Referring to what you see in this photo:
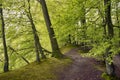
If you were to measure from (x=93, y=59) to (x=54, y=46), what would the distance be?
491cm

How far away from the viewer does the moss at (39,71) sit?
13.0 metres

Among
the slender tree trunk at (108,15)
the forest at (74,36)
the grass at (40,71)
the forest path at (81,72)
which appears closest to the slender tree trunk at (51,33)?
the forest at (74,36)

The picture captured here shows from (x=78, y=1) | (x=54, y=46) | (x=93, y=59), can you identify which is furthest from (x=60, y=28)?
(x=93, y=59)

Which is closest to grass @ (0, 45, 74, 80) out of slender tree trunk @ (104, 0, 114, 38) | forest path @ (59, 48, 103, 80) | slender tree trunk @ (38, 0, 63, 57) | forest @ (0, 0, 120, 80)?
forest @ (0, 0, 120, 80)

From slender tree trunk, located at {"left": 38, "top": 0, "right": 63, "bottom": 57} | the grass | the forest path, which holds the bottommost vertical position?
the forest path

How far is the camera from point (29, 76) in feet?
43.4

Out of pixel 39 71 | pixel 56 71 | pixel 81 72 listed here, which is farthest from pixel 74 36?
pixel 39 71

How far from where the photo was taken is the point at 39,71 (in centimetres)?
1427

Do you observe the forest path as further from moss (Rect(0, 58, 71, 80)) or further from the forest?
moss (Rect(0, 58, 71, 80))

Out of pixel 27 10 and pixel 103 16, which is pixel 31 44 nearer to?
pixel 27 10

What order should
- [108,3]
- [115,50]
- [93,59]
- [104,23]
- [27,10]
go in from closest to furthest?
[115,50]
[108,3]
[104,23]
[27,10]
[93,59]

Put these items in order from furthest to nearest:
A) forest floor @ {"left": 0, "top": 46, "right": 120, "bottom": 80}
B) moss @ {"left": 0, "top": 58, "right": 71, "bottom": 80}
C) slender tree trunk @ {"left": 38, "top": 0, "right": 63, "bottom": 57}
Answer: slender tree trunk @ {"left": 38, "top": 0, "right": 63, "bottom": 57} → forest floor @ {"left": 0, "top": 46, "right": 120, "bottom": 80} → moss @ {"left": 0, "top": 58, "right": 71, "bottom": 80}

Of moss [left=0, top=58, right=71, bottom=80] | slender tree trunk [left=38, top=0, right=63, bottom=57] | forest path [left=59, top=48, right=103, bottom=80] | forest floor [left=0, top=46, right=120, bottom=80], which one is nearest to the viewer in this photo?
moss [left=0, top=58, right=71, bottom=80]

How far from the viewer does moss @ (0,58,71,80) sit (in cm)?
1298
